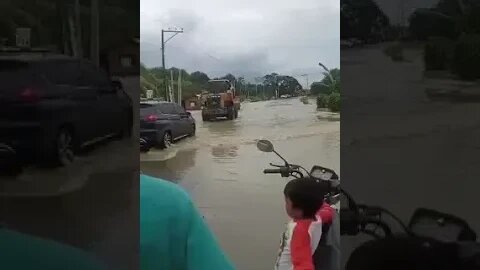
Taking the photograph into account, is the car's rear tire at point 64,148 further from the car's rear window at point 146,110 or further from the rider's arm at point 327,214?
the rider's arm at point 327,214

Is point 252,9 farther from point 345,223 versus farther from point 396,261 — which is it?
point 396,261

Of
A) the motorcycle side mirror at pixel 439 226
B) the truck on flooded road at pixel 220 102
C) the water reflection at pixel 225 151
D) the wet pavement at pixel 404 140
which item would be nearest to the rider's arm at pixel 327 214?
the wet pavement at pixel 404 140

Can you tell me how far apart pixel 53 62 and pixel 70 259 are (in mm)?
689

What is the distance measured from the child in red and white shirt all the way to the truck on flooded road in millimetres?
365

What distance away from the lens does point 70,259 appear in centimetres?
201

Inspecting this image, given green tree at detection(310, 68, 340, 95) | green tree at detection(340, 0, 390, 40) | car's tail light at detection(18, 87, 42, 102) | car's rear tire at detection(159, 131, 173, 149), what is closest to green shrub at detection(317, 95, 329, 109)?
green tree at detection(310, 68, 340, 95)

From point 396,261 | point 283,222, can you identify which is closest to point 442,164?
point 396,261

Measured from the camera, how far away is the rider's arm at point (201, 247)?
2.12 m

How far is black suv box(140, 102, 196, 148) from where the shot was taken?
2137 mm

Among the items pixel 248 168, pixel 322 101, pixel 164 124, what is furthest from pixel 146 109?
pixel 322 101

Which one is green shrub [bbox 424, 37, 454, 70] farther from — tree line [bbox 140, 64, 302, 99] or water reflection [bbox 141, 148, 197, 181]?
water reflection [bbox 141, 148, 197, 181]

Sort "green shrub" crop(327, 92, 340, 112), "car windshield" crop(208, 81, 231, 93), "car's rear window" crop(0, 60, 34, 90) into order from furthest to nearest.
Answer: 1. "car windshield" crop(208, 81, 231, 93)
2. "green shrub" crop(327, 92, 340, 112)
3. "car's rear window" crop(0, 60, 34, 90)

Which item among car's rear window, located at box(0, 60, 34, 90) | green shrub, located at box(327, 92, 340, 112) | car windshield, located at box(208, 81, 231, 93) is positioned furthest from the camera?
car windshield, located at box(208, 81, 231, 93)

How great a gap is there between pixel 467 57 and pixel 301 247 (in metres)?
0.91
